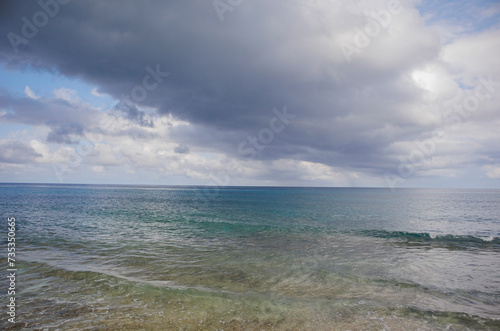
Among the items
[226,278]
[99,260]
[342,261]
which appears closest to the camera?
[226,278]

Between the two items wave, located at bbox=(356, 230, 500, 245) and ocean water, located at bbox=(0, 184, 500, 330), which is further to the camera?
wave, located at bbox=(356, 230, 500, 245)

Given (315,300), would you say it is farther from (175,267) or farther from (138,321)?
(175,267)

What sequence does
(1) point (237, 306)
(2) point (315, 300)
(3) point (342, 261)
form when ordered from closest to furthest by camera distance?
1. (1) point (237, 306)
2. (2) point (315, 300)
3. (3) point (342, 261)

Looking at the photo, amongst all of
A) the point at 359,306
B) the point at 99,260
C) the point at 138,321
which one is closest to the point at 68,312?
the point at 138,321

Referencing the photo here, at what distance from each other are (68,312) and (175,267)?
7.42 metres

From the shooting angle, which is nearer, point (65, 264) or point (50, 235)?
point (65, 264)

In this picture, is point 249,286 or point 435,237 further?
point 435,237

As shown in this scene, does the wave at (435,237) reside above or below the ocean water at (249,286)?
below

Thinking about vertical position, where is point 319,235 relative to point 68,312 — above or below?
below

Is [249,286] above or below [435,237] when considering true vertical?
above

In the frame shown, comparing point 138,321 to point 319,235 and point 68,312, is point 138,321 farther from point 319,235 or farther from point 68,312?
point 319,235

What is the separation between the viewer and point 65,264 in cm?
1666

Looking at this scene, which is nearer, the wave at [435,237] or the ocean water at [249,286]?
the ocean water at [249,286]

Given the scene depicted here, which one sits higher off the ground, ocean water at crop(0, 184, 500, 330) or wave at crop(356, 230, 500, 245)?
ocean water at crop(0, 184, 500, 330)
